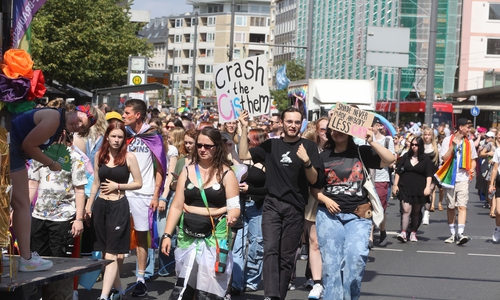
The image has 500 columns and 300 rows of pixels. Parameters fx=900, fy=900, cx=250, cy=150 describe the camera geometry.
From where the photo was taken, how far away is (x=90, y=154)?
1038cm

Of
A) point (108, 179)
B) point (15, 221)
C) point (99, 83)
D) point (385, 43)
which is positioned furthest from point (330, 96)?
point (99, 83)

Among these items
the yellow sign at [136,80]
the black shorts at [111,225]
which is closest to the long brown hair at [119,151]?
the black shorts at [111,225]

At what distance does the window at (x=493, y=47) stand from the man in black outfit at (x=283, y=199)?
68528 mm

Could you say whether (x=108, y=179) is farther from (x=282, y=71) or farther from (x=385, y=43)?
(x=282, y=71)

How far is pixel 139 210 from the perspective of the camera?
30.5 feet

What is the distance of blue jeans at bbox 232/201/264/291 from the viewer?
9758 mm

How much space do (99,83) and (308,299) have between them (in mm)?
44191

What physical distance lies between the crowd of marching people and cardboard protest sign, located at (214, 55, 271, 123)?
38cm

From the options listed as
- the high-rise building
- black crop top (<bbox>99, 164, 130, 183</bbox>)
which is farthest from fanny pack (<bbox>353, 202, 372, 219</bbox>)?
the high-rise building

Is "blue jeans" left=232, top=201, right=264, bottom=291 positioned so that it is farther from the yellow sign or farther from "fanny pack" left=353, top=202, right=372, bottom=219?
the yellow sign

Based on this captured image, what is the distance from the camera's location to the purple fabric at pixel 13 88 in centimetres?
498

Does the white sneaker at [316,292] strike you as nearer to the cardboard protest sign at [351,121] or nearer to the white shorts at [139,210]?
the white shorts at [139,210]

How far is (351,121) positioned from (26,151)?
3338mm

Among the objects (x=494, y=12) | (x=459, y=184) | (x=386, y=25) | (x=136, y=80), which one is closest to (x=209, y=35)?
(x=494, y=12)
